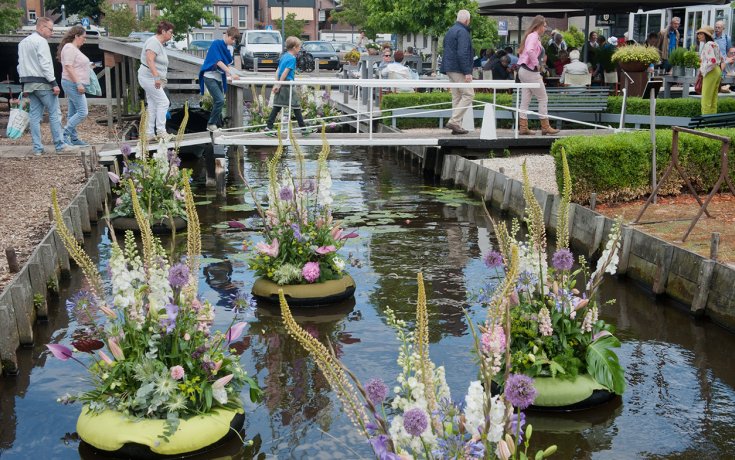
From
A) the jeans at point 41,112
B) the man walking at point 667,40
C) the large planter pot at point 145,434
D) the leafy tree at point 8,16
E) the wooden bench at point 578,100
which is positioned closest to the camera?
the large planter pot at point 145,434

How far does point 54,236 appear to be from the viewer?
10.2 metres

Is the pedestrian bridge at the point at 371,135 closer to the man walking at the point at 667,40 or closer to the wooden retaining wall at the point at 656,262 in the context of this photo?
the wooden retaining wall at the point at 656,262

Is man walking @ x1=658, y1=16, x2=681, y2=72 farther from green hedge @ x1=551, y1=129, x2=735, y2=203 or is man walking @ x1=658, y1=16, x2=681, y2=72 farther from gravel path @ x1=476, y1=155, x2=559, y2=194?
green hedge @ x1=551, y1=129, x2=735, y2=203

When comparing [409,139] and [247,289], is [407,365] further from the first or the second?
[409,139]

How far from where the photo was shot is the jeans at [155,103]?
51.8 ft

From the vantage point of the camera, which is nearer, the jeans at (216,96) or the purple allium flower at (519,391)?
the purple allium flower at (519,391)

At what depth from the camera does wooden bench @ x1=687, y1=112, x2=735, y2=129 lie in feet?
47.0

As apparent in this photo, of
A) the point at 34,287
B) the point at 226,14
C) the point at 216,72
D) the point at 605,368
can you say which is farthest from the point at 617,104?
the point at 226,14

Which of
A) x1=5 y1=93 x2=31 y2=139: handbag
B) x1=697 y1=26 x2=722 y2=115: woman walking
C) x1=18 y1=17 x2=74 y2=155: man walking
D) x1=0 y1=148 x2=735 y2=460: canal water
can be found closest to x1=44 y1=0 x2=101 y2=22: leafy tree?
x1=5 y1=93 x2=31 y2=139: handbag

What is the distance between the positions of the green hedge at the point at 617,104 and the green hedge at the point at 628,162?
4629 millimetres

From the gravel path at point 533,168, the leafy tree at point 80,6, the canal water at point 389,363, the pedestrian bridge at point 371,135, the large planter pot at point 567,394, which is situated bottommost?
the canal water at point 389,363

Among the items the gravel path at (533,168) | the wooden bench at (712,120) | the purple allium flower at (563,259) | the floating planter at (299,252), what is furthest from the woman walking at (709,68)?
the purple allium flower at (563,259)

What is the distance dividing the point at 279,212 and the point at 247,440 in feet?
→ 11.5

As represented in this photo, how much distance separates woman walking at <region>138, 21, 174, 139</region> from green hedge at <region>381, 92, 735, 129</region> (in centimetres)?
361
